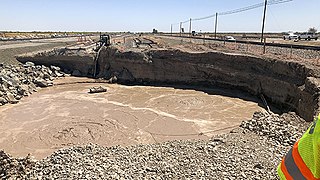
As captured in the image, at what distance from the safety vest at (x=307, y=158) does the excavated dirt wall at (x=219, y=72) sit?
14.7m

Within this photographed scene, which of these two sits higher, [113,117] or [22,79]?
[22,79]

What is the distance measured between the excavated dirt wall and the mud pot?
7.36ft

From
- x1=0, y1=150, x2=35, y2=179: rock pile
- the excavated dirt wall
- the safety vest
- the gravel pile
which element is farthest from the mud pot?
the safety vest

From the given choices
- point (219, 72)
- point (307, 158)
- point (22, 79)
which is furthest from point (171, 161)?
point (22, 79)

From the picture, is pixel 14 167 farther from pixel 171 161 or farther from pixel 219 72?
pixel 219 72

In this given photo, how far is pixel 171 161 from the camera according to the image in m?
9.91

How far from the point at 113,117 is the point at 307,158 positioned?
58.5 feet

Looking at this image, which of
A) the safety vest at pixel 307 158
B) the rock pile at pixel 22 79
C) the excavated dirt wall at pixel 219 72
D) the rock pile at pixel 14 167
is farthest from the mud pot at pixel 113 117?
the safety vest at pixel 307 158

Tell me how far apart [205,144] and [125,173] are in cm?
389

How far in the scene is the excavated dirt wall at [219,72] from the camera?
1892 cm

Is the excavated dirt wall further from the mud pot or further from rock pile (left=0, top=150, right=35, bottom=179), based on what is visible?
rock pile (left=0, top=150, right=35, bottom=179)

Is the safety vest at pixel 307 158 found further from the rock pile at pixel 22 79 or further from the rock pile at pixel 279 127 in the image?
the rock pile at pixel 22 79

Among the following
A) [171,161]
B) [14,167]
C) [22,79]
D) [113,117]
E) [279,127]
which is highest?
[22,79]

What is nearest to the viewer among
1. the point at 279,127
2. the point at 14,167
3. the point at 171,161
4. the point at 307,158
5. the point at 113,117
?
the point at 307,158
